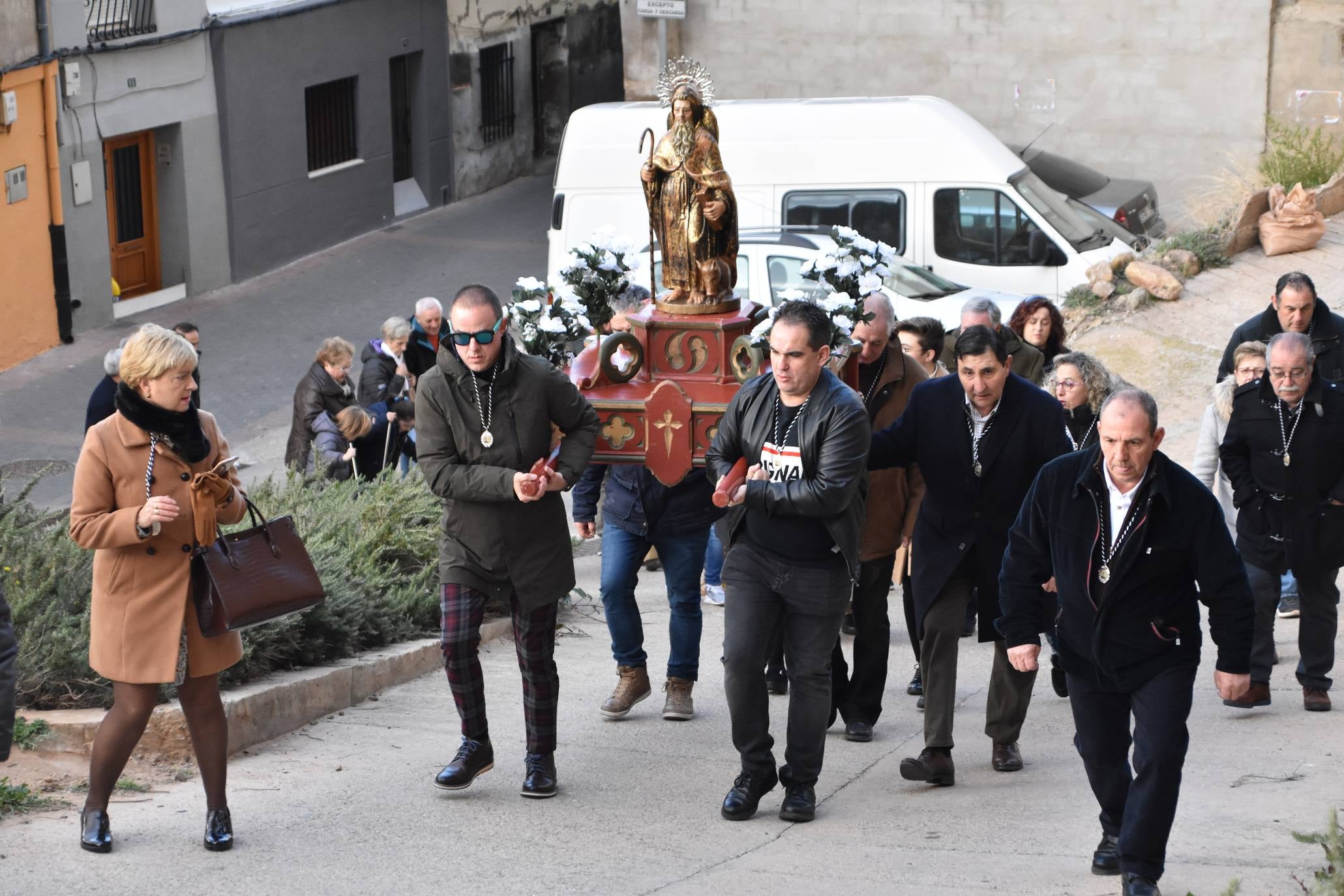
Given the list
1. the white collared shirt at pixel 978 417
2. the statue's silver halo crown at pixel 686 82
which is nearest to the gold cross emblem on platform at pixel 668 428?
the white collared shirt at pixel 978 417

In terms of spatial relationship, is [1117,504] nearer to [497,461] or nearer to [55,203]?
[497,461]

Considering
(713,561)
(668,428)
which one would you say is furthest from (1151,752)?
(713,561)

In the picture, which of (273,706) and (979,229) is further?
(979,229)

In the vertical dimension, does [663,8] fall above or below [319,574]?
above

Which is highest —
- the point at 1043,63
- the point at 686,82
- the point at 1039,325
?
the point at 1043,63

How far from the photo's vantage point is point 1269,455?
741 centimetres

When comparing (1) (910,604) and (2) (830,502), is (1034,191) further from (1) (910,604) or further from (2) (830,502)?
(2) (830,502)

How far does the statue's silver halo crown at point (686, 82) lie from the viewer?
23.3 ft

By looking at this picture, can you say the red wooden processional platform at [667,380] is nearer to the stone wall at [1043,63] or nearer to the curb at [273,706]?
the curb at [273,706]

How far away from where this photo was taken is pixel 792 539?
593 centimetres

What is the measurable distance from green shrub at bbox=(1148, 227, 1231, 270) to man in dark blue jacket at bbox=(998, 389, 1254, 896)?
34.6ft

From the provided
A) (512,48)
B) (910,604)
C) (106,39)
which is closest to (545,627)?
(910,604)

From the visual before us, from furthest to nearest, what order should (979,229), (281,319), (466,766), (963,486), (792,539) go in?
1. (281,319)
2. (979,229)
3. (963,486)
4. (466,766)
5. (792,539)

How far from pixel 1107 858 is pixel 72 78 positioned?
1535 centimetres
